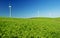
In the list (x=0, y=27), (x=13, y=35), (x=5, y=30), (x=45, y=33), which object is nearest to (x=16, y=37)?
(x=13, y=35)

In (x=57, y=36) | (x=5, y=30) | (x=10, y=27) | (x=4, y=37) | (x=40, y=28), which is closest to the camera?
(x=4, y=37)

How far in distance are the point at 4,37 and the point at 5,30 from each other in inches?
55.9

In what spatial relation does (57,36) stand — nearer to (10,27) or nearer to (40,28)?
(40,28)

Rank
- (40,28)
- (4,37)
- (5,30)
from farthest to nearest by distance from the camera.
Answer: (40,28) < (5,30) < (4,37)

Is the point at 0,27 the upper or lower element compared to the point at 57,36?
upper

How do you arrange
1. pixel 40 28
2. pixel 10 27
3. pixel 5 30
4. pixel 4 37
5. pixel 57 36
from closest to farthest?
1. pixel 4 37
2. pixel 5 30
3. pixel 10 27
4. pixel 57 36
5. pixel 40 28

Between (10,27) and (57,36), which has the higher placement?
Answer: (10,27)

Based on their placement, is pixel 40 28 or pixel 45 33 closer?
pixel 45 33

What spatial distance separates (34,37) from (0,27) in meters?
3.05

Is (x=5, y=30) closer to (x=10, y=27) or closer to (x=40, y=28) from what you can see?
(x=10, y=27)

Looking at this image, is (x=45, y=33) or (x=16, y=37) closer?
(x=16, y=37)

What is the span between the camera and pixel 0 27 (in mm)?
14016

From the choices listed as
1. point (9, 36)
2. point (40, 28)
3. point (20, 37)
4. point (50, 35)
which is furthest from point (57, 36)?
point (9, 36)

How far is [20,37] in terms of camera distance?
12711 mm
